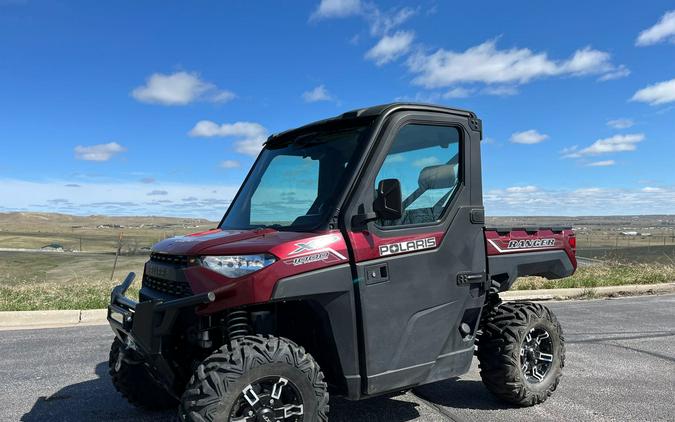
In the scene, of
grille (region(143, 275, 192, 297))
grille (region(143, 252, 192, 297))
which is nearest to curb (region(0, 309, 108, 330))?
grille (region(143, 275, 192, 297))

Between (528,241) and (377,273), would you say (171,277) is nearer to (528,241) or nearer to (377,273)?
(377,273)

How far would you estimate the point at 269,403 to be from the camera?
302cm

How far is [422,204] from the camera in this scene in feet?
12.5

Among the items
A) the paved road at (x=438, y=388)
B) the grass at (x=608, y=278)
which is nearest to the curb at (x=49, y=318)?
the paved road at (x=438, y=388)

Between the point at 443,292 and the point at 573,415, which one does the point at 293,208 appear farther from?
the point at 573,415

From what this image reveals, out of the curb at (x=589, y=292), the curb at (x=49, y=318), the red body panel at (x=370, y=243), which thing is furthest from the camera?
the curb at (x=589, y=292)

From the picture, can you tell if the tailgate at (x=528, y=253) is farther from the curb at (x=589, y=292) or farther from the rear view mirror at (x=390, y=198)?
the curb at (x=589, y=292)

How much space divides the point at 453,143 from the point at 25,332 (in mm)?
6684

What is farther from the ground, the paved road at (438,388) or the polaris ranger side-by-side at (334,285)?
the polaris ranger side-by-side at (334,285)

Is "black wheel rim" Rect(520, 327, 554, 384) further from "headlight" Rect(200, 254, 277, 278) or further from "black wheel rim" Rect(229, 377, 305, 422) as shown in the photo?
"headlight" Rect(200, 254, 277, 278)

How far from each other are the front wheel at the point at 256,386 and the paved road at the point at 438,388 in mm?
1175

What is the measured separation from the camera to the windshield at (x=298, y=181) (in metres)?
3.52

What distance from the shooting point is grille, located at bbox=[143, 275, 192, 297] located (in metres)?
3.26

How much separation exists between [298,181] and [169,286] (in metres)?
1.20
